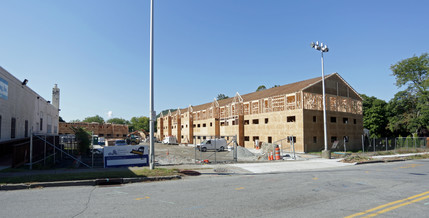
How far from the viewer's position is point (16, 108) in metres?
20.1

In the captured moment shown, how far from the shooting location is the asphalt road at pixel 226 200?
625 centimetres

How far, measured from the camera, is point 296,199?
773cm

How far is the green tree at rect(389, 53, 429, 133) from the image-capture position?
4637 cm

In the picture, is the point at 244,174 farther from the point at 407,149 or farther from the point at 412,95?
the point at 412,95

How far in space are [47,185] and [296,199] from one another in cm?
916

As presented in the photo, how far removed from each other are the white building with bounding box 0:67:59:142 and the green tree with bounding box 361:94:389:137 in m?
63.7

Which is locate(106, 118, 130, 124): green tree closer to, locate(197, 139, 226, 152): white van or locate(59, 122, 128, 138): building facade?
locate(59, 122, 128, 138): building facade

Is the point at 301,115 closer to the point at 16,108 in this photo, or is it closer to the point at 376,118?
the point at 16,108

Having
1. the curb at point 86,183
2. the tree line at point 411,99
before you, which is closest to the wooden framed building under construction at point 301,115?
the tree line at point 411,99

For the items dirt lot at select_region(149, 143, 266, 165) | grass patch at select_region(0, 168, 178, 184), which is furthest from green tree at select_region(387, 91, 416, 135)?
grass patch at select_region(0, 168, 178, 184)

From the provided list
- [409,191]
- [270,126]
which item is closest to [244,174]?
[409,191]

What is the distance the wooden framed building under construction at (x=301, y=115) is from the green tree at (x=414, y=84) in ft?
54.2

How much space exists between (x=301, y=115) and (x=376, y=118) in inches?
1466

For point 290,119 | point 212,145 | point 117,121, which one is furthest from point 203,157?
point 117,121
